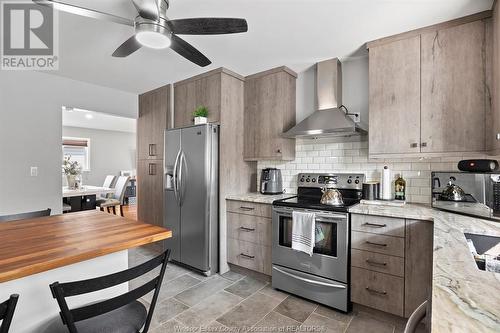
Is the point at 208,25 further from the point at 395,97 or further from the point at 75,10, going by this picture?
the point at 395,97

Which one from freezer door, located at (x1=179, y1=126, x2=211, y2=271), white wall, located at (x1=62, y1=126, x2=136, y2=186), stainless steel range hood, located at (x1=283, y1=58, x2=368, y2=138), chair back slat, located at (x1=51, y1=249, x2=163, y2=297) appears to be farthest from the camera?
white wall, located at (x1=62, y1=126, x2=136, y2=186)

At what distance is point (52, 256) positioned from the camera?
1.02 m

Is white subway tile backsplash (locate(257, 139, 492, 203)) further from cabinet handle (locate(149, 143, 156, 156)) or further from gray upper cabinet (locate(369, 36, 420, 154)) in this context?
cabinet handle (locate(149, 143, 156, 156))

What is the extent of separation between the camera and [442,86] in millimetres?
2012

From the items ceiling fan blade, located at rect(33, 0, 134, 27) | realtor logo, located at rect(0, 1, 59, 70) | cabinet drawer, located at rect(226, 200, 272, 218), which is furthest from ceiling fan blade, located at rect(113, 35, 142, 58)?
cabinet drawer, located at rect(226, 200, 272, 218)

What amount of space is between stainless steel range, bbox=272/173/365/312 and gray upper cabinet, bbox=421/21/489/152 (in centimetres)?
84

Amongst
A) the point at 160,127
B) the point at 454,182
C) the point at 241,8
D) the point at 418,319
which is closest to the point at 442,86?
the point at 454,182

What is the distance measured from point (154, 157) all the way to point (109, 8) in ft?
7.05

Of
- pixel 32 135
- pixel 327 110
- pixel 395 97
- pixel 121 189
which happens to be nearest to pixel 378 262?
pixel 395 97

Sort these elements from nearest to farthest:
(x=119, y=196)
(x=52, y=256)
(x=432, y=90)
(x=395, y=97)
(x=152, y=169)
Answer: (x=52, y=256) < (x=432, y=90) < (x=395, y=97) < (x=152, y=169) < (x=119, y=196)

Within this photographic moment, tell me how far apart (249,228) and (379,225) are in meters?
1.31

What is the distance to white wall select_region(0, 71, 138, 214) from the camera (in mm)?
3027

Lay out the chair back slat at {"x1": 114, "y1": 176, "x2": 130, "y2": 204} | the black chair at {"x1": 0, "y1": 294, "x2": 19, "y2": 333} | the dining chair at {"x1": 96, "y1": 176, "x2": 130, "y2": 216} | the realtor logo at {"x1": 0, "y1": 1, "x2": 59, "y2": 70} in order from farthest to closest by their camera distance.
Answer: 1. the chair back slat at {"x1": 114, "y1": 176, "x2": 130, "y2": 204}
2. the dining chair at {"x1": 96, "y1": 176, "x2": 130, "y2": 216}
3. the realtor logo at {"x1": 0, "y1": 1, "x2": 59, "y2": 70}
4. the black chair at {"x1": 0, "y1": 294, "x2": 19, "y2": 333}

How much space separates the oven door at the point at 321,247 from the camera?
83.4 inches
